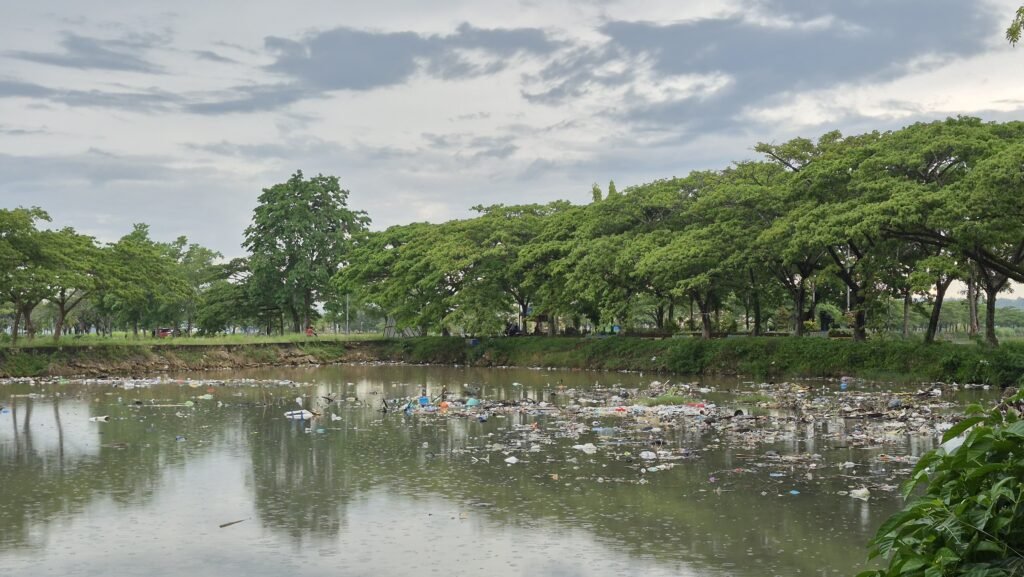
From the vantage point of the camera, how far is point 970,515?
11.5ft

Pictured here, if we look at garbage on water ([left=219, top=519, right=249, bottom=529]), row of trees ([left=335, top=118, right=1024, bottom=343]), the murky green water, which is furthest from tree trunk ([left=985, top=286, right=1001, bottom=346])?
garbage on water ([left=219, top=519, right=249, bottom=529])

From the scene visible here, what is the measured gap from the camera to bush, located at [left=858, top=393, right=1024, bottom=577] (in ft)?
11.1

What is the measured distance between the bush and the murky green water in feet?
15.0

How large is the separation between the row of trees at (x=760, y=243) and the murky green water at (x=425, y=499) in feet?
32.2

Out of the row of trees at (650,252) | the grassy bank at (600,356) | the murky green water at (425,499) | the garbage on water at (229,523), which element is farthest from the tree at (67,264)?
the garbage on water at (229,523)

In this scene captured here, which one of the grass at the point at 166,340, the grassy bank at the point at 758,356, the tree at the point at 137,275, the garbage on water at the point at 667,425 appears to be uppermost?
the tree at the point at 137,275

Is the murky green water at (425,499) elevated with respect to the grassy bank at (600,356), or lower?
lower

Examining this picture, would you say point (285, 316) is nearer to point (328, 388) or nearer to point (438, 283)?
point (438, 283)

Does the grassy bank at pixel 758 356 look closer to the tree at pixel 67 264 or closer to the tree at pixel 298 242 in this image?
the tree at pixel 298 242

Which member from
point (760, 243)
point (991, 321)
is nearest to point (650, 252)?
point (760, 243)

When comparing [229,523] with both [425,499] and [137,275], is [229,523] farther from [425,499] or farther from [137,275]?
[137,275]

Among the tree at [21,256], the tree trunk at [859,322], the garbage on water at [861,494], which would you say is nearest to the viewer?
the garbage on water at [861,494]

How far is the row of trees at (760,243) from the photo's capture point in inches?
1016

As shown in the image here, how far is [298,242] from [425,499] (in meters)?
45.8
